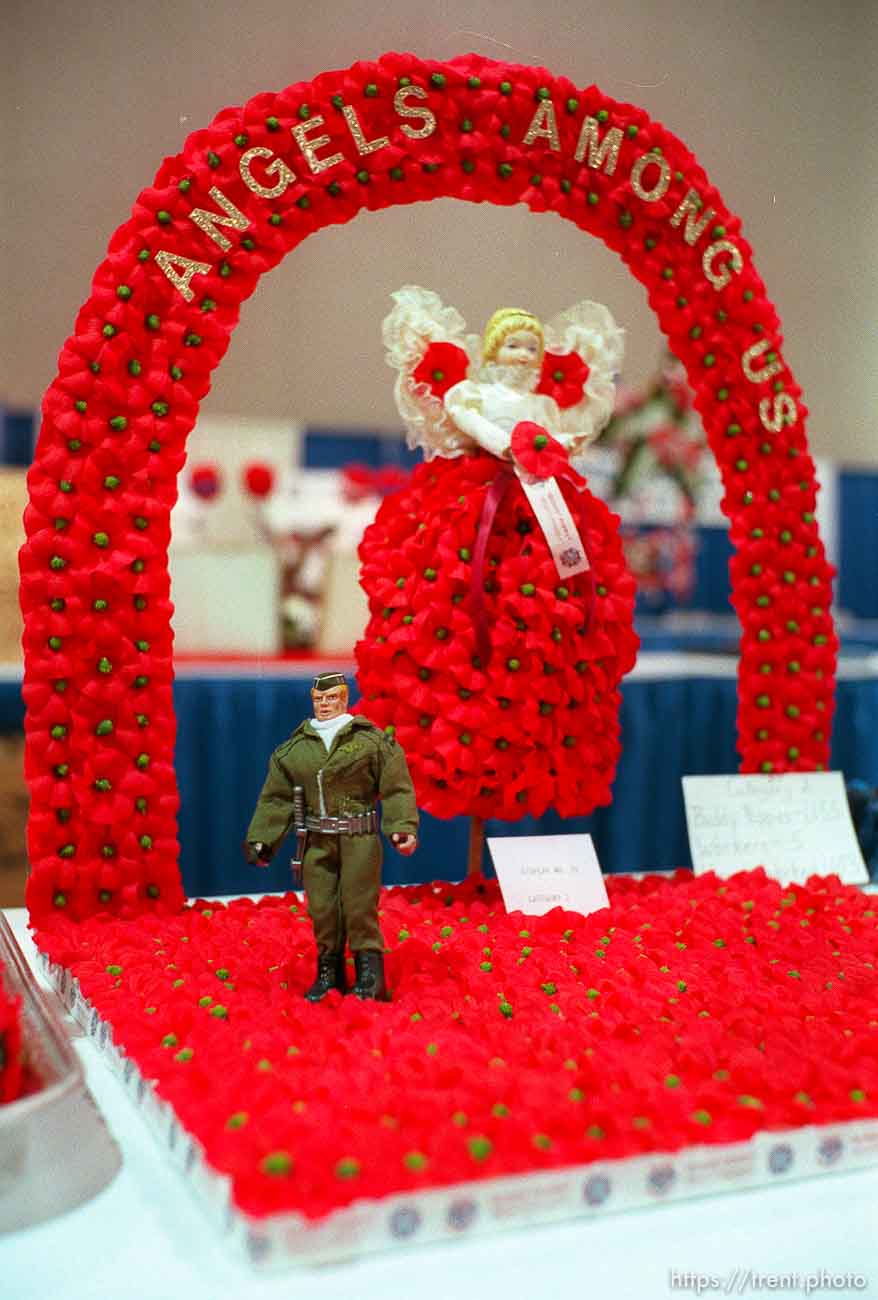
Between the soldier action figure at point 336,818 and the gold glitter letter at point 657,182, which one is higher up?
the gold glitter letter at point 657,182

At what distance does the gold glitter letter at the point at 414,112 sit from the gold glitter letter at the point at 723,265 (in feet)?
1.66

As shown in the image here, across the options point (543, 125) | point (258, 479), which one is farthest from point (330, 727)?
point (258, 479)

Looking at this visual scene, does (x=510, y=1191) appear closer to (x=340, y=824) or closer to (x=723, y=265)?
(x=340, y=824)

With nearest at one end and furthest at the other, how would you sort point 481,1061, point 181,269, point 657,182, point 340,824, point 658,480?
point 481,1061 → point 340,824 → point 181,269 → point 657,182 → point 658,480

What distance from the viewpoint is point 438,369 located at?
1.83 metres

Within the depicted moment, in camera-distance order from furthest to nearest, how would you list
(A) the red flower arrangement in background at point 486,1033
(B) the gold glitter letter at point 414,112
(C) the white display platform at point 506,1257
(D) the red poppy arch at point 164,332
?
(B) the gold glitter letter at point 414,112 → (D) the red poppy arch at point 164,332 → (A) the red flower arrangement in background at point 486,1033 → (C) the white display platform at point 506,1257

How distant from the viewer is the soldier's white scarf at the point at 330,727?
137cm

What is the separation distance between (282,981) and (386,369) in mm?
1016

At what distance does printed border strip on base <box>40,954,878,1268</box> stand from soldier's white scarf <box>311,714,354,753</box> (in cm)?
40

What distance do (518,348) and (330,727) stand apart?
0.72m

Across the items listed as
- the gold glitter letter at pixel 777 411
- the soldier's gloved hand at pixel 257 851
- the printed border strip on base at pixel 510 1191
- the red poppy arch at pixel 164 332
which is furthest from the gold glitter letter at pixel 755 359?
the printed border strip on base at pixel 510 1191

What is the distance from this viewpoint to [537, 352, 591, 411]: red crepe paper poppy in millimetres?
1914

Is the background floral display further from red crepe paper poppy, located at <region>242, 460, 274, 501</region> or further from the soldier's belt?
the soldier's belt

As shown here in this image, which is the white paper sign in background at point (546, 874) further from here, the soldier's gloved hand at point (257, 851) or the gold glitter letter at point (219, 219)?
the gold glitter letter at point (219, 219)
